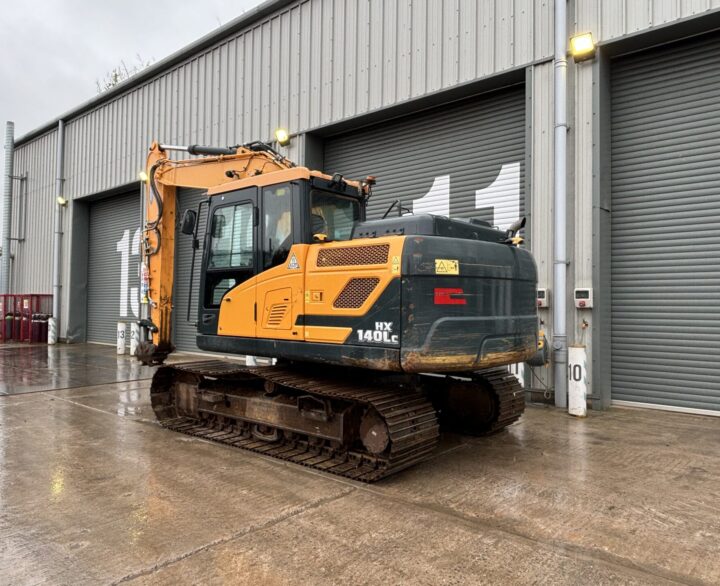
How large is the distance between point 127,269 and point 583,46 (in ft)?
46.7

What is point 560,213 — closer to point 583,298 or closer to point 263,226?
point 583,298

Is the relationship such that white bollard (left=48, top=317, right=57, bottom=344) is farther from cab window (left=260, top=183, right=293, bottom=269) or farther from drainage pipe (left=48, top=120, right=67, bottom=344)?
cab window (left=260, top=183, right=293, bottom=269)

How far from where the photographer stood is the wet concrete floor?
9.44 feet

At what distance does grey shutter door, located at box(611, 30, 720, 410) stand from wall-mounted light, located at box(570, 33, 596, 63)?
71 centimetres

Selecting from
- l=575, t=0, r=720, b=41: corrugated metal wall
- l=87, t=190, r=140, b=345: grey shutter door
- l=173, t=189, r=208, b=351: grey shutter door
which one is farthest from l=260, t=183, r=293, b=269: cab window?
l=87, t=190, r=140, b=345: grey shutter door

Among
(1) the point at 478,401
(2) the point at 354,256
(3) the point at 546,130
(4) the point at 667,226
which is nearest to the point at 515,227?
(2) the point at 354,256

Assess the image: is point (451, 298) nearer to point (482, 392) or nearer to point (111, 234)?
point (482, 392)

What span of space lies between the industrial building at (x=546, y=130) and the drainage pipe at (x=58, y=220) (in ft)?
28.9

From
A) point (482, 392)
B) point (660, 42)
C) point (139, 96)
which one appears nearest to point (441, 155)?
point (660, 42)

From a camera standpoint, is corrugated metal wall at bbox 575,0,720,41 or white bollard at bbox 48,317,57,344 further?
white bollard at bbox 48,317,57,344

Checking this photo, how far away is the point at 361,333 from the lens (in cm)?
436

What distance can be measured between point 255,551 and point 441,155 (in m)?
7.80

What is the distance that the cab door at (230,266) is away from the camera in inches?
210

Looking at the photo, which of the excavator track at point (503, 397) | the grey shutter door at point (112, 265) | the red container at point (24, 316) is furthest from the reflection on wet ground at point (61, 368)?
the excavator track at point (503, 397)
